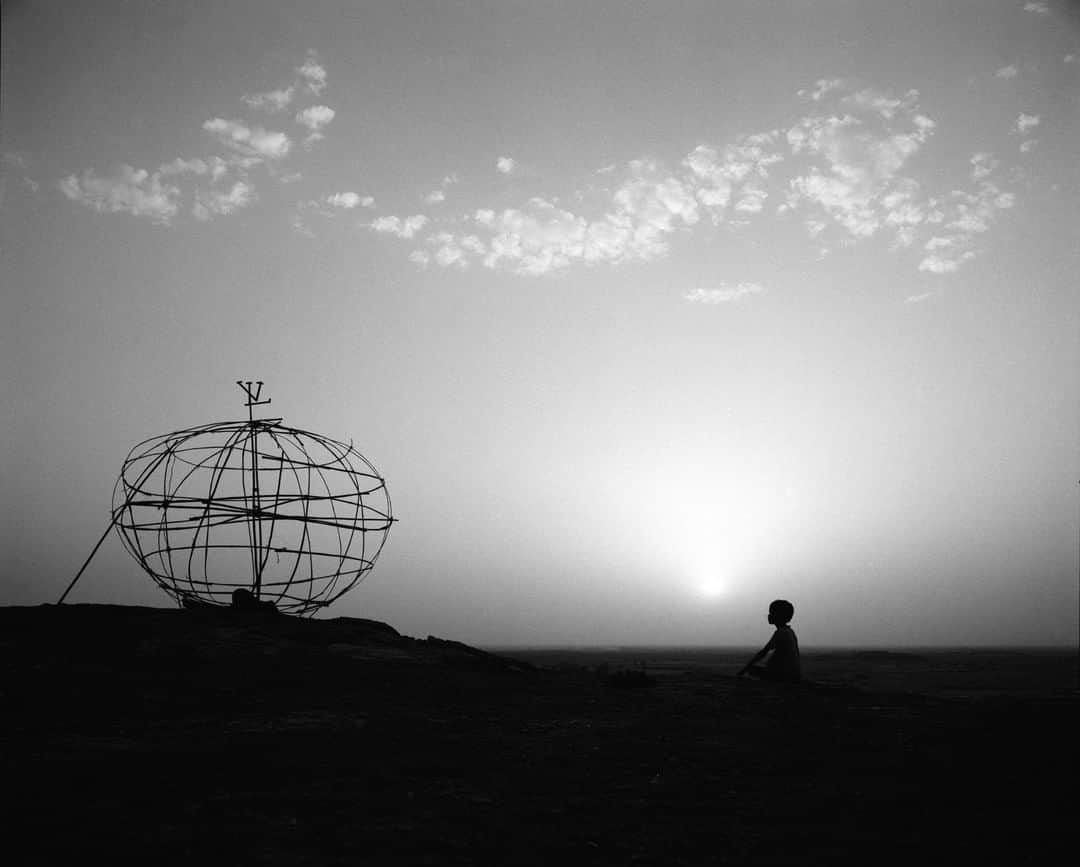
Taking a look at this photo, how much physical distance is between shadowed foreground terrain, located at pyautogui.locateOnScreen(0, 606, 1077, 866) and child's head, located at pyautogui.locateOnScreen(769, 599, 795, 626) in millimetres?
1359

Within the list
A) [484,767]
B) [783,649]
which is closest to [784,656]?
[783,649]

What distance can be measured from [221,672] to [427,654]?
441cm

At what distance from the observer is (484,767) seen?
7523 mm

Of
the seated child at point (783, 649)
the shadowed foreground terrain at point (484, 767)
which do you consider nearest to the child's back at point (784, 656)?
the seated child at point (783, 649)

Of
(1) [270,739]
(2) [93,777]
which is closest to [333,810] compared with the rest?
(2) [93,777]

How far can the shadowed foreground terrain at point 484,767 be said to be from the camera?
5.25 meters

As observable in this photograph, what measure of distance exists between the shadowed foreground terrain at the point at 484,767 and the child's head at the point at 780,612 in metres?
1.36

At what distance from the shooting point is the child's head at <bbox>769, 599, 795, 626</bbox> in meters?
13.5

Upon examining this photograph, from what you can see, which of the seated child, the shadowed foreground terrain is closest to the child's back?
the seated child

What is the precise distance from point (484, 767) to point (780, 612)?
7.93 m

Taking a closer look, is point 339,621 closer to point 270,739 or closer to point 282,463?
point 282,463

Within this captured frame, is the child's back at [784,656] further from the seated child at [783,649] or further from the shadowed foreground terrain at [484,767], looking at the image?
the shadowed foreground terrain at [484,767]

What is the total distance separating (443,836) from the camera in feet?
17.6

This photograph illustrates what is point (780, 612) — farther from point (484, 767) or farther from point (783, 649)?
point (484, 767)
